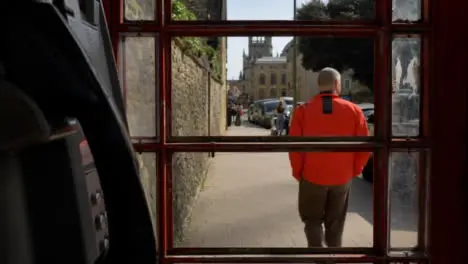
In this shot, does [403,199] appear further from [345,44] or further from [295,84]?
[295,84]


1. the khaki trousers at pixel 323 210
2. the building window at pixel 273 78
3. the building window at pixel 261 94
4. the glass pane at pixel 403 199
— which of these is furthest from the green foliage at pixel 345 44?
the building window at pixel 261 94

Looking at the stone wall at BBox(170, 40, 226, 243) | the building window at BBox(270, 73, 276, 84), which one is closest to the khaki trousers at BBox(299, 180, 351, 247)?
the stone wall at BBox(170, 40, 226, 243)

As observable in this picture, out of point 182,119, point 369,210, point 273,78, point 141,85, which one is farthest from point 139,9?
point 273,78

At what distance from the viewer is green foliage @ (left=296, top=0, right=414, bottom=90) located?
10.7ft

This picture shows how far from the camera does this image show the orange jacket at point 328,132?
→ 158 inches

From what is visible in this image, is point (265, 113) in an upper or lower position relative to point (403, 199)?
lower

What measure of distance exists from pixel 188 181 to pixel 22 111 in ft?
20.8

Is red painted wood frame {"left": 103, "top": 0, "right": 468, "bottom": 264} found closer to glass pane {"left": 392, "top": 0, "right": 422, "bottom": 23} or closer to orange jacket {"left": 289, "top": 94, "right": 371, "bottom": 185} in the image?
glass pane {"left": 392, "top": 0, "right": 422, "bottom": 23}

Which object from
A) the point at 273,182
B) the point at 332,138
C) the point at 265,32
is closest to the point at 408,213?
the point at 332,138

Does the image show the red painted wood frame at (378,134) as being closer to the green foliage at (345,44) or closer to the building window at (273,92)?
the green foliage at (345,44)

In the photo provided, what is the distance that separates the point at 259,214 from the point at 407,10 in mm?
5914

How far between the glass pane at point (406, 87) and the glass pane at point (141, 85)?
3.19 feet

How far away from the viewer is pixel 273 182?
11.1 meters

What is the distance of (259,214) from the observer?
8.06 m
